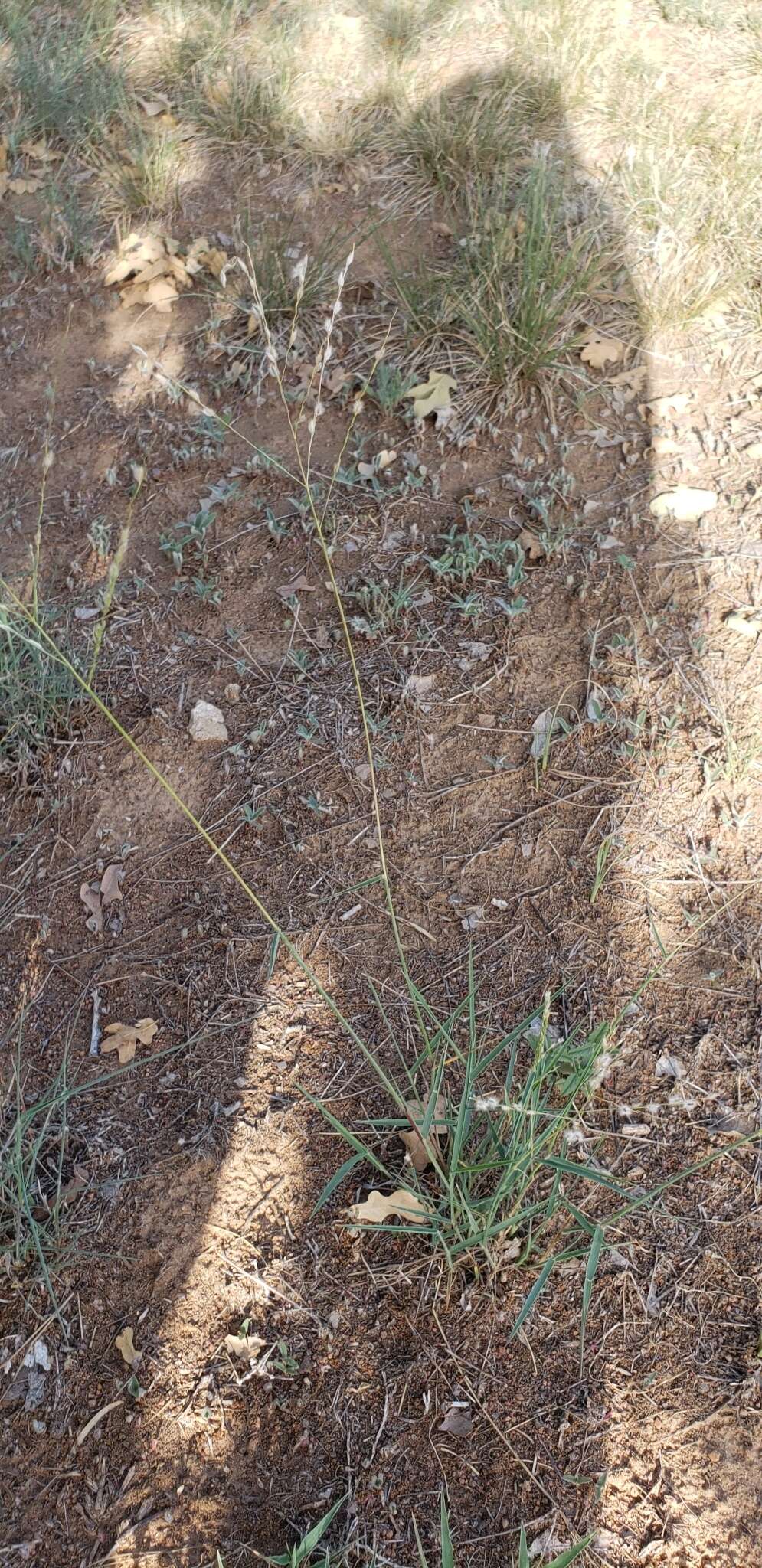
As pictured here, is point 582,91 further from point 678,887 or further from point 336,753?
point 678,887

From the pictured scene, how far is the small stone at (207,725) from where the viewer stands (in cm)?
265

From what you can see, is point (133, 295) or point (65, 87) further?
point (65, 87)

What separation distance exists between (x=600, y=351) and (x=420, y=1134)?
2563 mm

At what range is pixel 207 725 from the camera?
2666mm

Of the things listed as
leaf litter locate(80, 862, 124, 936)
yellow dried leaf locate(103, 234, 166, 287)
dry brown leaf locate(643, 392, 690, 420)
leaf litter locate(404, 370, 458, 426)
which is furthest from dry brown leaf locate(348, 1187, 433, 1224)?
yellow dried leaf locate(103, 234, 166, 287)

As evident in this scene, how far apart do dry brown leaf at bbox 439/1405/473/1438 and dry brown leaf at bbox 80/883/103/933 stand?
1264 millimetres

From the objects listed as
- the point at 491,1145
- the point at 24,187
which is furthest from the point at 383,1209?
the point at 24,187

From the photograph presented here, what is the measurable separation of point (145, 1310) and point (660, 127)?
4.08m

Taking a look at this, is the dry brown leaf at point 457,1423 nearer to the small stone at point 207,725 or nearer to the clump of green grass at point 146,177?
the small stone at point 207,725

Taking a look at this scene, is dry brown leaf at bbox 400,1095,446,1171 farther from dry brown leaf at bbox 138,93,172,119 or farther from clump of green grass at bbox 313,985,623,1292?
dry brown leaf at bbox 138,93,172,119

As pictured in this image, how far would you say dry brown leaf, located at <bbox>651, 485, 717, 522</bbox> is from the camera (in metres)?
2.88

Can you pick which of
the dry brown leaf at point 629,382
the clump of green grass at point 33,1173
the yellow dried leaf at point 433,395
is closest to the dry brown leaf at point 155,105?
the yellow dried leaf at point 433,395

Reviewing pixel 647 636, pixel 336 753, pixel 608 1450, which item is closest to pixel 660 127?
pixel 647 636

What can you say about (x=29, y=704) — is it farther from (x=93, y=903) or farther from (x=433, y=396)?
(x=433, y=396)
